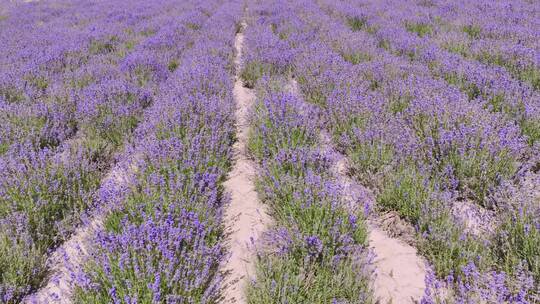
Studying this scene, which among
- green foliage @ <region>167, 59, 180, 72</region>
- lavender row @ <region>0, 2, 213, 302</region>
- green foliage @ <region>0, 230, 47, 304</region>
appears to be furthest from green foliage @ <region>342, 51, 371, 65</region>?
green foliage @ <region>0, 230, 47, 304</region>

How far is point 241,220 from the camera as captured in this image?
2.67m

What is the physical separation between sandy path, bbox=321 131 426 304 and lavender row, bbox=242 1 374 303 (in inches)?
4.7

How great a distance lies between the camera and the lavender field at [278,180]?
190cm

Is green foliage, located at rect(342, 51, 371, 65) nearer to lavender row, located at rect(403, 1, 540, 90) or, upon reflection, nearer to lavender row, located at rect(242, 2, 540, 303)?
lavender row, located at rect(242, 2, 540, 303)

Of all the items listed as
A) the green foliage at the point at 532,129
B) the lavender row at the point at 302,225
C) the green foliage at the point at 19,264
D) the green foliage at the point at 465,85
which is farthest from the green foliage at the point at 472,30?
the green foliage at the point at 19,264

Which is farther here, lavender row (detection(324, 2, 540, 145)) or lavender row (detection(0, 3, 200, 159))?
lavender row (detection(0, 3, 200, 159))

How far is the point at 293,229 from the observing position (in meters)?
2.22

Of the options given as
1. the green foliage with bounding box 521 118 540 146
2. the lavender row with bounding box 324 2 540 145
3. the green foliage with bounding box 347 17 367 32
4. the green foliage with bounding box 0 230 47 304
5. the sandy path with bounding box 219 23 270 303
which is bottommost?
the sandy path with bounding box 219 23 270 303

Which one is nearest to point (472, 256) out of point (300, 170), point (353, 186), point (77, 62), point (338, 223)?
point (338, 223)

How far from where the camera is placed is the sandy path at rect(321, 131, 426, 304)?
1.98 m

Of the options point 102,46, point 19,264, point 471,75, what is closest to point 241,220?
point 19,264

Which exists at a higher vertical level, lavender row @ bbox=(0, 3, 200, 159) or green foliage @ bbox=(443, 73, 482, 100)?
green foliage @ bbox=(443, 73, 482, 100)

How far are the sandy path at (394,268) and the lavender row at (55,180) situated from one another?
2043 mm

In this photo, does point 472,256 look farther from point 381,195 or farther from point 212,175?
point 212,175
